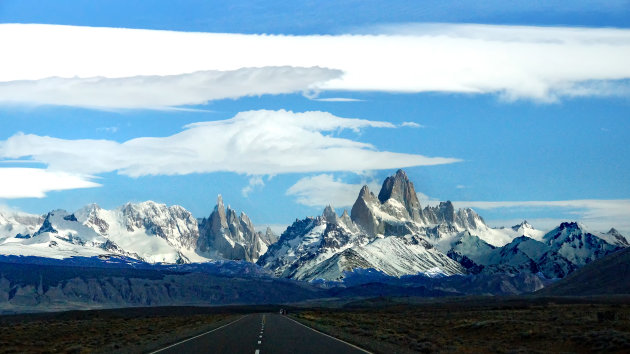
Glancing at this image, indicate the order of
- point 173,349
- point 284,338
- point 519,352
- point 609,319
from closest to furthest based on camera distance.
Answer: point 519,352
point 173,349
point 284,338
point 609,319

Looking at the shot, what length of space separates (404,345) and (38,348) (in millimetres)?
28345

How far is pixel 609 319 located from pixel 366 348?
3360 centimetres

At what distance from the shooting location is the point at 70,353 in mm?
54969

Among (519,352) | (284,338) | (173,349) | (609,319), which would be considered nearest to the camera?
(519,352)

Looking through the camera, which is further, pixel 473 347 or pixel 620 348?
pixel 473 347

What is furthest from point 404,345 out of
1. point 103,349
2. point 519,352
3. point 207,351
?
point 103,349

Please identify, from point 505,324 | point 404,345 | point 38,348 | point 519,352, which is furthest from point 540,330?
point 38,348

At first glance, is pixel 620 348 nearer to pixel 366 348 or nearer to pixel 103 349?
pixel 366 348

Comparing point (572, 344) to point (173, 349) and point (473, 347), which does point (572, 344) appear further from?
point (173, 349)

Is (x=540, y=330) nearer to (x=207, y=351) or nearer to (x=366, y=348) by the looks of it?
(x=366, y=348)

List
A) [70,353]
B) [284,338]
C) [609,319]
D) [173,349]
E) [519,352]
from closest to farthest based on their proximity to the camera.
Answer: [519,352]
[173,349]
[70,353]
[284,338]
[609,319]

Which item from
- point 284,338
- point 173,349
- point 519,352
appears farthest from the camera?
point 284,338

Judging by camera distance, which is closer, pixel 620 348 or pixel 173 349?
pixel 620 348

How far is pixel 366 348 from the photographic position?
51.6 metres
